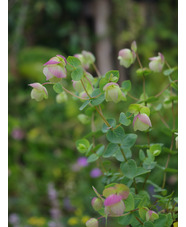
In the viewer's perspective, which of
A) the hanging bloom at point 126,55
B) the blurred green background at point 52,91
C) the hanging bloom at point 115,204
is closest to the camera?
the hanging bloom at point 115,204

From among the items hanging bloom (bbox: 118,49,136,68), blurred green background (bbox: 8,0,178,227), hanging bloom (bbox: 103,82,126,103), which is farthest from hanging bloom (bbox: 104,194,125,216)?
blurred green background (bbox: 8,0,178,227)

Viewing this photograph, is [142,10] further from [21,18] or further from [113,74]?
[113,74]

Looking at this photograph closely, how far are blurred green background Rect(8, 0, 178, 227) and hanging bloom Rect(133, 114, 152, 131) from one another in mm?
1086

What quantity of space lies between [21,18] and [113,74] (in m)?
2.29

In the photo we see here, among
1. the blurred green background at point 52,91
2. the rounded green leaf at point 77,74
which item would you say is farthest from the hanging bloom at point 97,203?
the blurred green background at point 52,91

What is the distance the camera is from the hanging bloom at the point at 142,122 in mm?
399

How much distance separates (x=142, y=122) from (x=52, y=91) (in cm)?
201

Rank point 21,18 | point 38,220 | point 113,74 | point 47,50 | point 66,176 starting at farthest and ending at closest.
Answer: point 47,50 → point 21,18 → point 66,176 → point 38,220 → point 113,74

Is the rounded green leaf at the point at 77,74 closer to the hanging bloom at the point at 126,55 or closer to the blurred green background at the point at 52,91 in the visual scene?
the hanging bloom at the point at 126,55

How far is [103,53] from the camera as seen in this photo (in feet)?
9.43

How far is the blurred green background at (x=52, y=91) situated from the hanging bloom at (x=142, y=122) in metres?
1.09

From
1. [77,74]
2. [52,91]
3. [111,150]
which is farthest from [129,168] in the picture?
[52,91]

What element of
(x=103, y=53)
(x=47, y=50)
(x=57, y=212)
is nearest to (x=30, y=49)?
(x=47, y=50)

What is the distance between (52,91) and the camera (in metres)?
2.36
